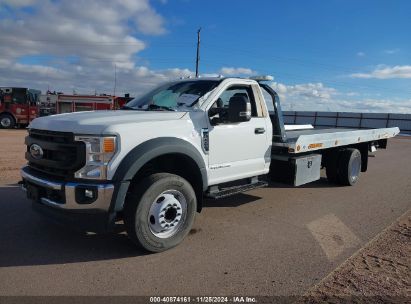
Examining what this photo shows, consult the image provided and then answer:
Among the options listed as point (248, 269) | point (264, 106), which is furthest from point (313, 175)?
point (248, 269)

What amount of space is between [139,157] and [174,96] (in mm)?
1764

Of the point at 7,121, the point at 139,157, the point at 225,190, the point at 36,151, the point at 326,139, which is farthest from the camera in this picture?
the point at 7,121

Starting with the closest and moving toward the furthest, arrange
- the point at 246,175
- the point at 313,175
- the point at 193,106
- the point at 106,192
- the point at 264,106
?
the point at 106,192, the point at 193,106, the point at 246,175, the point at 264,106, the point at 313,175

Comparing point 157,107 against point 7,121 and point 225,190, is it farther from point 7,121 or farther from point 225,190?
point 7,121

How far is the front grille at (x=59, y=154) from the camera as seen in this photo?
4160 mm

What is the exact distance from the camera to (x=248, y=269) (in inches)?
165

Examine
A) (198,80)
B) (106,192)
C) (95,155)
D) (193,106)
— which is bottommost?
(106,192)

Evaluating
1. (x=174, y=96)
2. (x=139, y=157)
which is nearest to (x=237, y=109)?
(x=174, y=96)

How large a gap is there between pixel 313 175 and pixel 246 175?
1934 mm

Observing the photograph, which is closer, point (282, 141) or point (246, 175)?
point (246, 175)

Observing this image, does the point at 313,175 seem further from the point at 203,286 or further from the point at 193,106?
the point at 203,286

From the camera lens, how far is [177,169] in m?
5.16

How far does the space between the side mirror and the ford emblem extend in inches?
92.9

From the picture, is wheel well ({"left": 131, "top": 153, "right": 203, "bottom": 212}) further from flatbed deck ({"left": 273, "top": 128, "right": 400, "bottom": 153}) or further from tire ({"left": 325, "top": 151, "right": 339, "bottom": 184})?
tire ({"left": 325, "top": 151, "right": 339, "bottom": 184})
